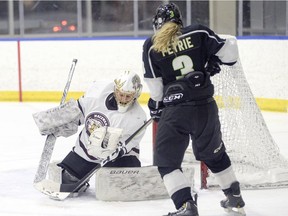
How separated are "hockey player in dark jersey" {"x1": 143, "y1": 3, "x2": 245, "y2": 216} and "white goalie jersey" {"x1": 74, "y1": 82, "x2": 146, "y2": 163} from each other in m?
0.53

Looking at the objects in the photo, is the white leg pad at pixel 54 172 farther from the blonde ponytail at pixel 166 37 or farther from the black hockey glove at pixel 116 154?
the blonde ponytail at pixel 166 37

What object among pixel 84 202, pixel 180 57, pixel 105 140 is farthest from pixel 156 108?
pixel 84 202

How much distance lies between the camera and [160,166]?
344 centimetres

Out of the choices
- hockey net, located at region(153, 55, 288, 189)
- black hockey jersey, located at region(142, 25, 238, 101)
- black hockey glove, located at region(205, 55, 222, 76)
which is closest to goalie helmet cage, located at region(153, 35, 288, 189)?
hockey net, located at region(153, 55, 288, 189)

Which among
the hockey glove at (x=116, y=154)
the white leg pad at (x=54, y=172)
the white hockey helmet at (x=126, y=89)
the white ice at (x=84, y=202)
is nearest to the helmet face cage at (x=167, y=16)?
the white hockey helmet at (x=126, y=89)

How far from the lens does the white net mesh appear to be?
14.0 feet

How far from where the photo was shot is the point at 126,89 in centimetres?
392

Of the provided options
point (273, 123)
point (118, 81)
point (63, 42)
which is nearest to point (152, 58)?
point (118, 81)

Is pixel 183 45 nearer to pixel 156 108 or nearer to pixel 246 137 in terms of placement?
pixel 156 108

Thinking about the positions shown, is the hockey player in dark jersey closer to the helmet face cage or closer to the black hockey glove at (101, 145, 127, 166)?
the helmet face cage

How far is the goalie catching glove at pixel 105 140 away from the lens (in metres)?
3.92

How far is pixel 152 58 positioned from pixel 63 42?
507cm

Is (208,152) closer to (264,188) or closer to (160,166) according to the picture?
(160,166)

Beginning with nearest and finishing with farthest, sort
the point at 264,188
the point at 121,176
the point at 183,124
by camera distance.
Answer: the point at 183,124
the point at 121,176
the point at 264,188
